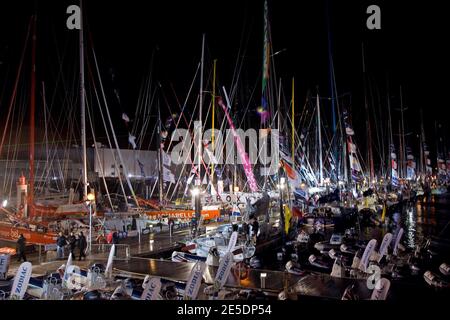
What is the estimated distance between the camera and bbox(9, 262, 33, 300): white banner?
11594 millimetres

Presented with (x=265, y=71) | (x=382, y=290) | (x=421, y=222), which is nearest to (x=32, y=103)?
(x=265, y=71)

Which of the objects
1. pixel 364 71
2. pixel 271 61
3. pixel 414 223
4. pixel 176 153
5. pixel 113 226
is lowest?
pixel 414 223

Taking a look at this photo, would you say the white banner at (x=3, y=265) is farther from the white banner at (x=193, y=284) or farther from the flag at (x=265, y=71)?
the flag at (x=265, y=71)

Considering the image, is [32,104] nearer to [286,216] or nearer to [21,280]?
[21,280]

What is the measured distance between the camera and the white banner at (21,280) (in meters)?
11.6

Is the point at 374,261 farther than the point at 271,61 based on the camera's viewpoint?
No

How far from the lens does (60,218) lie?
86.1 feet

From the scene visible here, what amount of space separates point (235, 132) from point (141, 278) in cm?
2498
